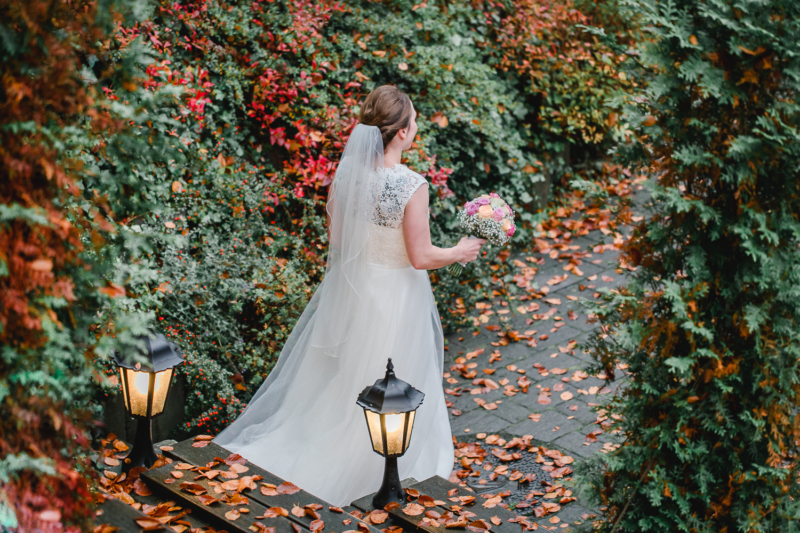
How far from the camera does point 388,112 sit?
12.8ft

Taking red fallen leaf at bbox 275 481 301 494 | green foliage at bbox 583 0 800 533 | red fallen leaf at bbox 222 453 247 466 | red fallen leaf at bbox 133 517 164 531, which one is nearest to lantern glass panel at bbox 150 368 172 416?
red fallen leaf at bbox 222 453 247 466

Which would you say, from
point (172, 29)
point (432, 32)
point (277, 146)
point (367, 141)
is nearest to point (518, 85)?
point (432, 32)

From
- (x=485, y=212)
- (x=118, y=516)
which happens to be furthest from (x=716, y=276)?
(x=118, y=516)

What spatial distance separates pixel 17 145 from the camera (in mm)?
1763

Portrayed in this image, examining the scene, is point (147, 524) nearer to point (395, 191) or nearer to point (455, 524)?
point (455, 524)

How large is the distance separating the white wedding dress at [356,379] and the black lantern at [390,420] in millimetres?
503

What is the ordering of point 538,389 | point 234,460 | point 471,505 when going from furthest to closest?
point 538,389 < point 234,460 < point 471,505

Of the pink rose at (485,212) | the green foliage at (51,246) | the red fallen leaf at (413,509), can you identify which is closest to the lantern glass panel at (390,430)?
the red fallen leaf at (413,509)

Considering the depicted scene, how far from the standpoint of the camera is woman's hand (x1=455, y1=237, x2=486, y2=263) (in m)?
4.12

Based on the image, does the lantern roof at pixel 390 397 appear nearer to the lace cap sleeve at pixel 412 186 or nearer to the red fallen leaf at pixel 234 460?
the red fallen leaf at pixel 234 460

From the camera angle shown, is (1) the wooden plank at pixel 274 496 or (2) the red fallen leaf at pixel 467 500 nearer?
(1) the wooden plank at pixel 274 496

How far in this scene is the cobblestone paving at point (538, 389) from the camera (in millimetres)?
4414

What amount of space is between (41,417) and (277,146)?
15.6ft

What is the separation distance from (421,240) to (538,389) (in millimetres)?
1978
